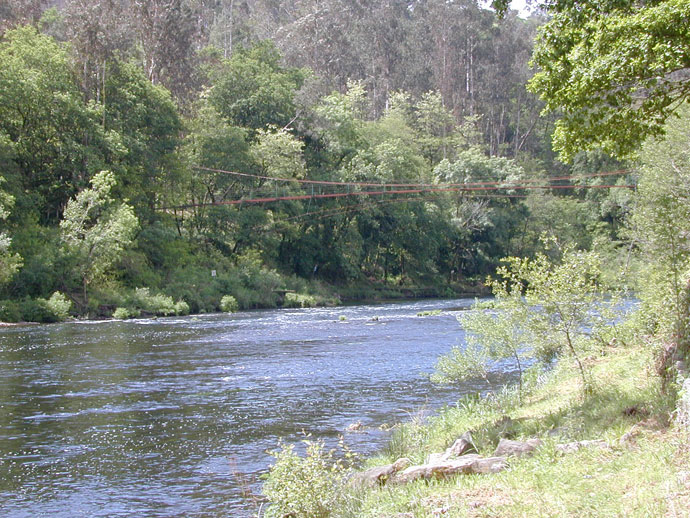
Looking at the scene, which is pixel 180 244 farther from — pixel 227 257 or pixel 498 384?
pixel 498 384

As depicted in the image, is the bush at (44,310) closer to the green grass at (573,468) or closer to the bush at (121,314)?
the bush at (121,314)

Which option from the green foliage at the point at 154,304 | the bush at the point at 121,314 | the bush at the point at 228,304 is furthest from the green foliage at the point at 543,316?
the bush at the point at 228,304

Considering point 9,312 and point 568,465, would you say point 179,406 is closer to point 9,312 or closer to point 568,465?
point 568,465

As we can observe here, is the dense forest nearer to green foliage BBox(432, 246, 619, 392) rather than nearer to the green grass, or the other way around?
green foliage BBox(432, 246, 619, 392)

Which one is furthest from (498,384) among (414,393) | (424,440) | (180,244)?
(180,244)

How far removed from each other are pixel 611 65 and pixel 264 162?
46062 millimetres

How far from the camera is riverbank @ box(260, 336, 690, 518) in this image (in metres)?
6.31

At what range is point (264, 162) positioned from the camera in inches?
2190

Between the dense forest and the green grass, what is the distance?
2507 cm

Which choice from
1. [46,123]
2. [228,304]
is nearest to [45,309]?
[228,304]

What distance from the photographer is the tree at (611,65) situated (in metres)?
10.5

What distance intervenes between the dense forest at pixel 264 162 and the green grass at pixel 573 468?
25066 millimetres

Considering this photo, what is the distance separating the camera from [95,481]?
36.3 ft

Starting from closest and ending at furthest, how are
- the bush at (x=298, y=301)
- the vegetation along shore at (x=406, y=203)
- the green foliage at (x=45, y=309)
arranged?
the vegetation along shore at (x=406, y=203)
the green foliage at (x=45, y=309)
the bush at (x=298, y=301)
